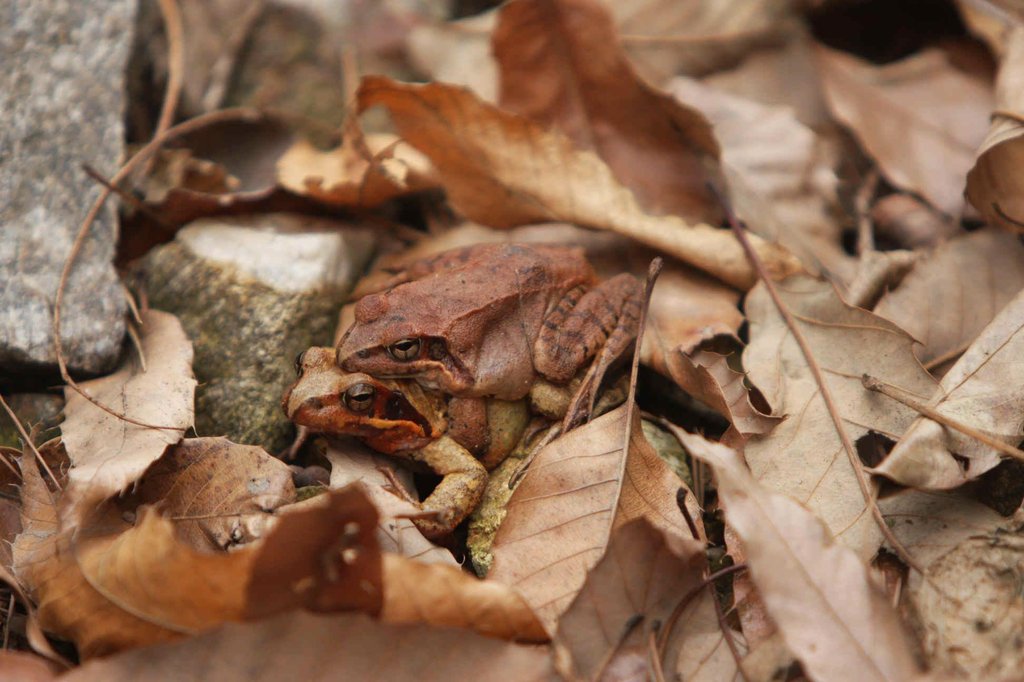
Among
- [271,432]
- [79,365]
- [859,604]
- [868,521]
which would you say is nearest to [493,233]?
[271,432]

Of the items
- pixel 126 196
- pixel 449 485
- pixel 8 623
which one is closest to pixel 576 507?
pixel 449 485

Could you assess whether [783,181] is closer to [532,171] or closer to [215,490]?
[532,171]

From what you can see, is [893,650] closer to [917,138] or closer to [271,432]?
[271,432]

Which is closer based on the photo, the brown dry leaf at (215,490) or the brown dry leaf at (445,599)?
the brown dry leaf at (445,599)

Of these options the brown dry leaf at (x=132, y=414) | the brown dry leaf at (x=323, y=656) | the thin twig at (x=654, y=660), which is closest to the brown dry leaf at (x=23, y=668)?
the brown dry leaf at (x=323, y=656)

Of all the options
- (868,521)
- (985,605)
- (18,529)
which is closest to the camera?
(985,605)

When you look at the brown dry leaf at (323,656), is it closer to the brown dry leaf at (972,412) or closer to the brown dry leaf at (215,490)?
the brown dry leaf at (215,490)
